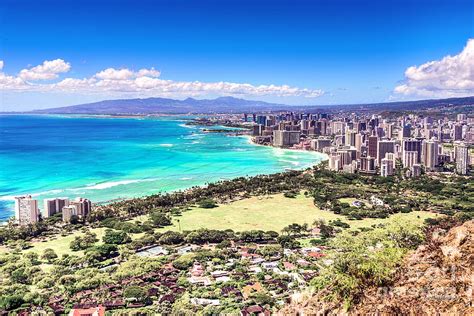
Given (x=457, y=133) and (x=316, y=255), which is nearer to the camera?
(x=316, y=255)

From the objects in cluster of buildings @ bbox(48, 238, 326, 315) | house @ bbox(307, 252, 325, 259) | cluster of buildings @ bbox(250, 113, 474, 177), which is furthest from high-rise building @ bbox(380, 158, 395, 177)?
house @ bbox(307, 252, 325, 259)

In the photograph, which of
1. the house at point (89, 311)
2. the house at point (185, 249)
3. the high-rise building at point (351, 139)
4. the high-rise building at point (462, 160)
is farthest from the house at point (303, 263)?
the high-rise building at point (351, 139)

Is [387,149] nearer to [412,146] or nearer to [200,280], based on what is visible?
[412,146]

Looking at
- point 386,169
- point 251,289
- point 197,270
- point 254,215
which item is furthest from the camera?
point 386,169

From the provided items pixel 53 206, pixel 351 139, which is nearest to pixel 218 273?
pixel 53 206

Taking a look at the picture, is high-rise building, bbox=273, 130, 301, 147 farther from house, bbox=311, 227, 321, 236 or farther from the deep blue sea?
house, bbox=311, 227, 321, 236

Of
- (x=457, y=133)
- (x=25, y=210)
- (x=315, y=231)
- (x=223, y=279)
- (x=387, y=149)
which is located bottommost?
(x=315, y=231)

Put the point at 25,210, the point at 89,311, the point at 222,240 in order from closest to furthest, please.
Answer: the point at 89,311
the point at 222,240
the point at 25,210
